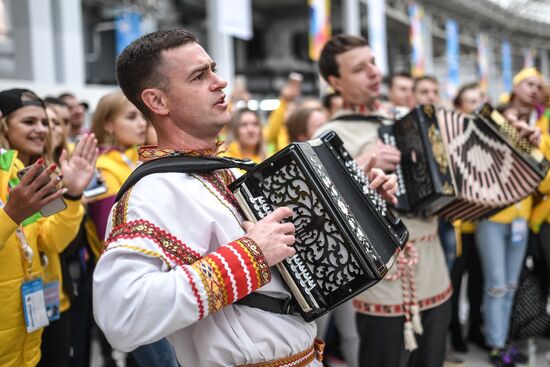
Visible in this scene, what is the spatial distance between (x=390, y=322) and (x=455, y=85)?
1510 cm

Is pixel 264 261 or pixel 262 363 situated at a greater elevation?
pixel 264 261

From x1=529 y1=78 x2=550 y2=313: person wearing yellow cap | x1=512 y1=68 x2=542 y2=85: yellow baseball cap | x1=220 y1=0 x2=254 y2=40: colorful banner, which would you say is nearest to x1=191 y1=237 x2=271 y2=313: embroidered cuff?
x1=529 y1=78 x2=550 y2=313: person wearing yellow cap

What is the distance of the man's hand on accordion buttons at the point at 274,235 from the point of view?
4.16 ft

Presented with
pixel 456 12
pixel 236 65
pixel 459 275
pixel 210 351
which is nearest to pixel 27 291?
pixel 210 351

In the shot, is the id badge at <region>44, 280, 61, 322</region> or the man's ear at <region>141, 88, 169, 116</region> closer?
the man's ear at <region>141, 88, 169, 116</region>

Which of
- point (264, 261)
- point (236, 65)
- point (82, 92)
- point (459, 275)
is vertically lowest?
point (459, 275)

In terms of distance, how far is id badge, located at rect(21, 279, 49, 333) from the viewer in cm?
193

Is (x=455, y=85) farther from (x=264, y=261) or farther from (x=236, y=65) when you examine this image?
(x=264, y=261)

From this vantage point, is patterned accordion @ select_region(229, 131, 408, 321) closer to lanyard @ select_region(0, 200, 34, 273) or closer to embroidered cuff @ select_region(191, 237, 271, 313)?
embroidered cuff @ select_region(191, 237, 271, 313)

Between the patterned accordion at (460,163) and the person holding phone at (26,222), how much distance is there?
51.1 inches

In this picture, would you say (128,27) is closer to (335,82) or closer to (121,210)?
(335,82)

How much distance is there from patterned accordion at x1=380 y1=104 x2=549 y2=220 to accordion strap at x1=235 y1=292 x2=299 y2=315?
936 millimetres

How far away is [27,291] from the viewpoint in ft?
6.41

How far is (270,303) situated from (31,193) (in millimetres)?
876
